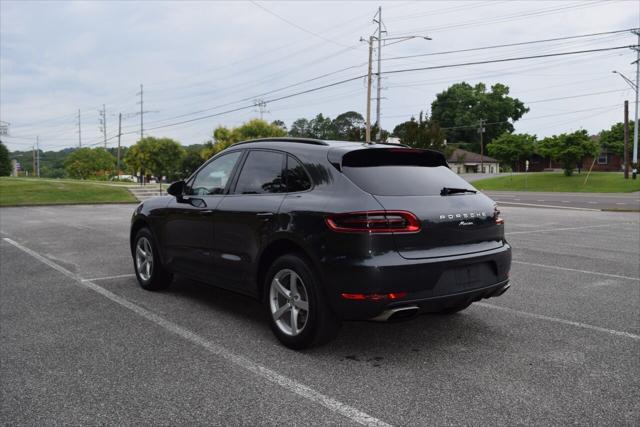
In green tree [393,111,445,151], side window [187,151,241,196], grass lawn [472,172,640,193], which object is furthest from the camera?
green tree [393,111,445,151]

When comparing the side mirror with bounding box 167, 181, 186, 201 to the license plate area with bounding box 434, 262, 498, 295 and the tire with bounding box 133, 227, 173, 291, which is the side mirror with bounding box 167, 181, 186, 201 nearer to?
the tire with bounding box 133, 227, 173, 291

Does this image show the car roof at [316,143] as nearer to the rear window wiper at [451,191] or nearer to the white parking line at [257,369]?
the rear window wiper at [451,191]

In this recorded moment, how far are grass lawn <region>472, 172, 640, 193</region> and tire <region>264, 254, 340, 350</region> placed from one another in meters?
40.5

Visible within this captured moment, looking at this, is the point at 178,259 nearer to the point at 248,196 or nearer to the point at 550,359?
the point at 248,196

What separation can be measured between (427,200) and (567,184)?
46.8 metres

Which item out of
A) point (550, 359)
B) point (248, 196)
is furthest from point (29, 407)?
point (550, 359)

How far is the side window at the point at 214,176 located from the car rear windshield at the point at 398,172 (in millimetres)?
1548

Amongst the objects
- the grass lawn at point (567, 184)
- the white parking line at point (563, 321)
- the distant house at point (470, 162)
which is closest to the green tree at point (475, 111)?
the distant house at point (470, 162)

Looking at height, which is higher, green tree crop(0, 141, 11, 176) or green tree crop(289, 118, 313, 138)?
green tree crop(289, 118, 313, 138)

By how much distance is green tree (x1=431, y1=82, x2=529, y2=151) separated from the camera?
103 meters

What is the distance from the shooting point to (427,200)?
3.95 m

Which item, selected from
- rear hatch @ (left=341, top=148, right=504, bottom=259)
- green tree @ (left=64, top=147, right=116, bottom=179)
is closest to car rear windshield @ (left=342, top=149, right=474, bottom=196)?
rear hatch @ (left=341, top=148, right=504, bottom=259)

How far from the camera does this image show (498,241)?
4.40m

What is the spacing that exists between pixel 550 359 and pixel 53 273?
257 inches
